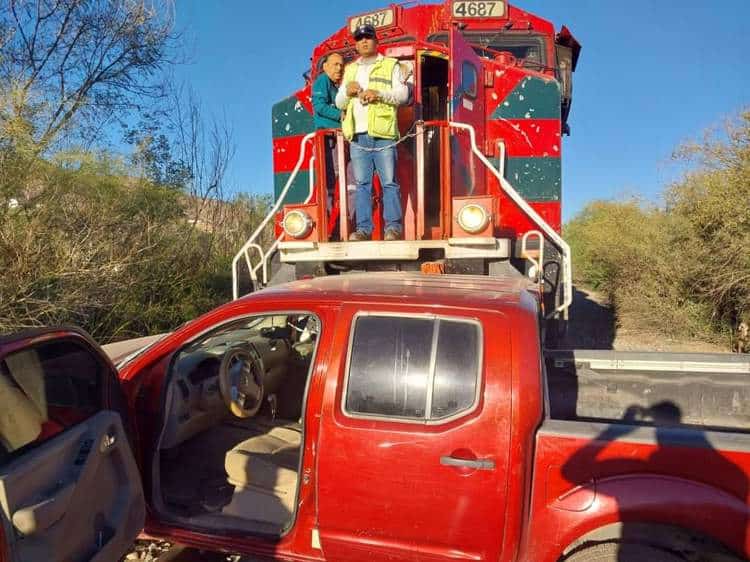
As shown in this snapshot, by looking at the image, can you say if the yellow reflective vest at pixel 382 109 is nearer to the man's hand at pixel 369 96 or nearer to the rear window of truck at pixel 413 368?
the man's hand at pixel 369 96

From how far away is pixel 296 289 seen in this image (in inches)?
113

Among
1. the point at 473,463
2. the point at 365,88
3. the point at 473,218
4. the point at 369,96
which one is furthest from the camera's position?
the point at 365,88

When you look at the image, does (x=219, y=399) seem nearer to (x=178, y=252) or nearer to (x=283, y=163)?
(x=283, y=163)

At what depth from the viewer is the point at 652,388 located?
337 cm

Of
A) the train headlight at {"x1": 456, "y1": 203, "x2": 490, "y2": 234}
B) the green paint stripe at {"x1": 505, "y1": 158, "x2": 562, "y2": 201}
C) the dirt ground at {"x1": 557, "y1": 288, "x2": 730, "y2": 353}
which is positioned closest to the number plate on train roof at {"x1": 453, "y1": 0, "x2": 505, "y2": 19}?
the green paint stripe at {"x1": 505, "y1": 158, "x2": 562, "y2": 201}

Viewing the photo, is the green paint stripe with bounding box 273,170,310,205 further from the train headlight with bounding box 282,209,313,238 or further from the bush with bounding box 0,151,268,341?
the bush with bounding box 0,151,268,341

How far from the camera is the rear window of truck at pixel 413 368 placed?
90.4 inches

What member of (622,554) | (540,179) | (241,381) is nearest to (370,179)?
(540,179)

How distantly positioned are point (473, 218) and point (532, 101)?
7.87 feet

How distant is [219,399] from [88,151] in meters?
6.73

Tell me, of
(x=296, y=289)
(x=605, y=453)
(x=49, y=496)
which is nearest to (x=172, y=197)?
(x=296, y=289)

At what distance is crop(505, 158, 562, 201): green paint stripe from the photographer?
6191 millimetres

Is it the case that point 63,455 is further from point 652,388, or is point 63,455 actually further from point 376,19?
point 376,19

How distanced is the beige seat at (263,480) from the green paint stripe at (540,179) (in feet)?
14.1
